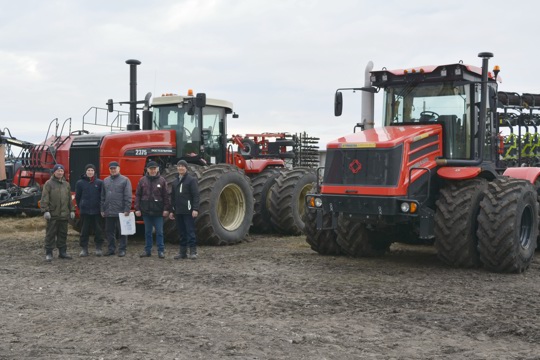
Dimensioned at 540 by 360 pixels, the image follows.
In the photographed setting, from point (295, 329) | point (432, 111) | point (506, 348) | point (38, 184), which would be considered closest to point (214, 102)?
point (38, 184)

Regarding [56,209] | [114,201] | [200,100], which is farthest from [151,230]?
[200,100]

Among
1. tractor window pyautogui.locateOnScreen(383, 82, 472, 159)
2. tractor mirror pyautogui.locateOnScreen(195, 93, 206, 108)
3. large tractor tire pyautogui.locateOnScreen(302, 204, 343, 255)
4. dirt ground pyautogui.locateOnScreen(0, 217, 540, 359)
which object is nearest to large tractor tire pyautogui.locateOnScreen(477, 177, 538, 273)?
dirt ground pyautogui.locateOnScreen(0, 217, 540, 359)

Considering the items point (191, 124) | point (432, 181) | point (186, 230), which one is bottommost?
point (186, 230)

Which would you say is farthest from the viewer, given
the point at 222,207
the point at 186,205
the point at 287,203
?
the point at 287,203

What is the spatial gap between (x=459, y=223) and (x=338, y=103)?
277cm

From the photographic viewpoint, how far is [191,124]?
13.7m

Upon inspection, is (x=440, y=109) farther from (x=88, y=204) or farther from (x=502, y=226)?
(x=88, y=204)

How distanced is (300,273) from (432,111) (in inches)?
127

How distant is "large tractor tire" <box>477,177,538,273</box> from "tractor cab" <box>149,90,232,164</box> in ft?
19.6

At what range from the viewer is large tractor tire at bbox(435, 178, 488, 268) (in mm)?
9234

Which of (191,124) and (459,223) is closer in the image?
(459,223)

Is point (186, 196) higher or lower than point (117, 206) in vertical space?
higher

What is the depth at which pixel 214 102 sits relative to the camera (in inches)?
552

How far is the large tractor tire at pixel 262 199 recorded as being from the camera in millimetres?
14914
